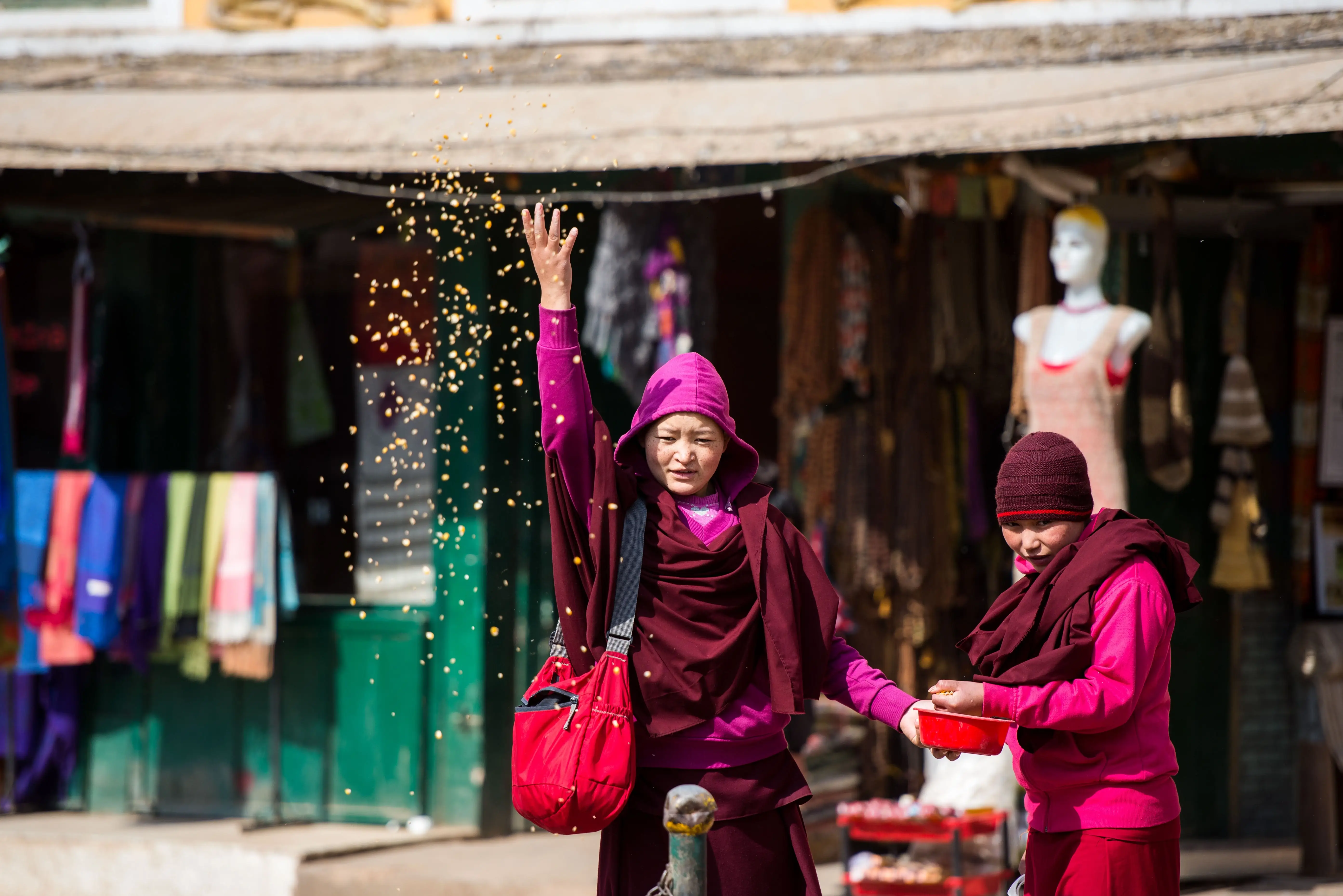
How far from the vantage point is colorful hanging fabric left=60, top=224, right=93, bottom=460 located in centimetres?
663

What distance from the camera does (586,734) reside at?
9.46 feet

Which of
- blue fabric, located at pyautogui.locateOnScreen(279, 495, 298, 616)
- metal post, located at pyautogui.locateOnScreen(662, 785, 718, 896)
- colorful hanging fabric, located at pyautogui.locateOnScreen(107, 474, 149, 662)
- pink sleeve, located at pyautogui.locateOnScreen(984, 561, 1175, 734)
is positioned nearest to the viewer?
metal post, located at pyautogui.locateOnScreen(662, 785, 718, 896)

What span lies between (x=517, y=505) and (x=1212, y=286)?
127 inches

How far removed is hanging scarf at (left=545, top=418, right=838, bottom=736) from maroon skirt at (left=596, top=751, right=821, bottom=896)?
0.14 metres

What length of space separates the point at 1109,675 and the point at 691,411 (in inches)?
39.1

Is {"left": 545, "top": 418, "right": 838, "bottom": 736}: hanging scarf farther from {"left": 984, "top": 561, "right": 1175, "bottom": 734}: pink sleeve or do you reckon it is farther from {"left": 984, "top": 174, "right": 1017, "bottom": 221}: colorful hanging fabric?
{"left": 984, "top": 174, "right": 1017, "bottom": 221}: colorful hanging fabric

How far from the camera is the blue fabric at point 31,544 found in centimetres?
655

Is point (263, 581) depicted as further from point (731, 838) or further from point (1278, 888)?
point (1278, 888)

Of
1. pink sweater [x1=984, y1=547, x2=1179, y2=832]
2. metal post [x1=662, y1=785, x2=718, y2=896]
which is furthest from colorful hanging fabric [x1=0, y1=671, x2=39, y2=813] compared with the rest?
pink sweater [x1=984, y1=547, x2=1179, y2=832]

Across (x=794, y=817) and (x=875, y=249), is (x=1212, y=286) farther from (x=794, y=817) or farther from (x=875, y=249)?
(x=794, y=817)

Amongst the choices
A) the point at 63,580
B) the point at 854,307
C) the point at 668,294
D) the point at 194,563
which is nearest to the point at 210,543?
the point at 194,563

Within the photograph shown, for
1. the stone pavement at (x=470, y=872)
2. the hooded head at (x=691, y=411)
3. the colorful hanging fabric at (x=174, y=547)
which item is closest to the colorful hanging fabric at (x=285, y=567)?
the colorful hanging fabric at (x=174, y=547)

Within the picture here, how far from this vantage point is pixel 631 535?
119 inches

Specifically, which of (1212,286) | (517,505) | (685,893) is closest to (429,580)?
(517,505)
